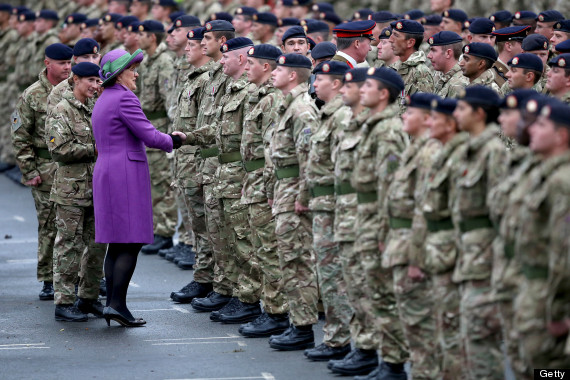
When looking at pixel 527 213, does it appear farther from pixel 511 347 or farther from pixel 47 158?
pixel 47 158

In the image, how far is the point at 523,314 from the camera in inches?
216

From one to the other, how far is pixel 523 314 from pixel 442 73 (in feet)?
17.9

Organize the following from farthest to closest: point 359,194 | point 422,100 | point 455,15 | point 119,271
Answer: point 455,15 → point 119,271 → point 359,194 → point 422,100

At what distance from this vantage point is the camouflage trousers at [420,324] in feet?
21.4

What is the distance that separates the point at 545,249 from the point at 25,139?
6440 mm

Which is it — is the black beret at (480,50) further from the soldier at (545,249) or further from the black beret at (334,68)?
the soldier at (545,249)

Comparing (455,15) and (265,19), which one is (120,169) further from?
(455,15)

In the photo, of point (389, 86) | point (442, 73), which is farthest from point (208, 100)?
point (389, 86)

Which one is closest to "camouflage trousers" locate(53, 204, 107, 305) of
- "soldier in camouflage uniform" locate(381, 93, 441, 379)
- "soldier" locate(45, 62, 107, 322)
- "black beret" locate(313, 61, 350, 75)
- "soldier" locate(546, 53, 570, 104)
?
"soldier" locate(45, 62, 107, 322)

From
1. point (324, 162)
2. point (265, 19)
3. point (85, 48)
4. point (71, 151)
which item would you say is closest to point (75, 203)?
point (71, 151)

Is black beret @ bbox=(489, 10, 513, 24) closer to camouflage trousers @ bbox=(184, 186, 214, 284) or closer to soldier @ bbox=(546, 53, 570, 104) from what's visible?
soldier @ bbox=(546, 53, 570, 104)

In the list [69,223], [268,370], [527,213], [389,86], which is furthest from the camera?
[69,223]


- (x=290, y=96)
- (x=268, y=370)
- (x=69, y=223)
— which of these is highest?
(x=290, y=96)

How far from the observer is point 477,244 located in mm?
6004
